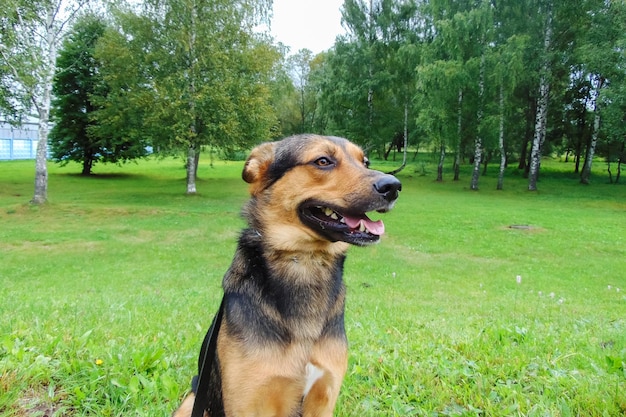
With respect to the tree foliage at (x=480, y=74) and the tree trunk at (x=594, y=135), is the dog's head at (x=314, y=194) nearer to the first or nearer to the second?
the tree foliage at (x=480, y=74)

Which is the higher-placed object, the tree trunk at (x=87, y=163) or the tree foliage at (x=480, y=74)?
Answer: the tree foliage at (x=480, y=74)

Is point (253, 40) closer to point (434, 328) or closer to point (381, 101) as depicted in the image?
point (381, 101)

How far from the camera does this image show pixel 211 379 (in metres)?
2.55

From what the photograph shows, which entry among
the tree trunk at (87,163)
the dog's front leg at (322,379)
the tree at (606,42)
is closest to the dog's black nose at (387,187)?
the dog's front leg at (322,379)

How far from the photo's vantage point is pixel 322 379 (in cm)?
237

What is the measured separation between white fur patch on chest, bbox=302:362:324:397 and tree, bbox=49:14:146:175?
3416 cm

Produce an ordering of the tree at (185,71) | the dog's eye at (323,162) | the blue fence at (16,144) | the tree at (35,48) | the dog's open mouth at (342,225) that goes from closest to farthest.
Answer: the dog's open mouth at (342,225), the dog's eye at (323,162), the tree at (35,48), the tree at (185,71), the blue fence at (16,144)

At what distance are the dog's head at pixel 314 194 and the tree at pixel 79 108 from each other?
110 feet

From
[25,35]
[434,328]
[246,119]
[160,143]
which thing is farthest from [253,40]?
[434,328]

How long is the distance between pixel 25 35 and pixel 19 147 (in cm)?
3577

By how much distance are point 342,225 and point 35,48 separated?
21948 mm

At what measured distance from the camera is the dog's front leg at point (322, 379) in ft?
7.72

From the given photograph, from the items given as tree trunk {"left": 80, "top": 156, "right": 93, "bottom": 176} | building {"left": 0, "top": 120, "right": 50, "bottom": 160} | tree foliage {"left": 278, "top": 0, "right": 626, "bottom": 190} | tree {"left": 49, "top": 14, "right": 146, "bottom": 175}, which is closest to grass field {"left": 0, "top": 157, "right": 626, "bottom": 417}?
tree foliage {"left": 278, "top": 0, "right": 626, "bottom": 190}

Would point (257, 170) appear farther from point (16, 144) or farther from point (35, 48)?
point (16, 144)
